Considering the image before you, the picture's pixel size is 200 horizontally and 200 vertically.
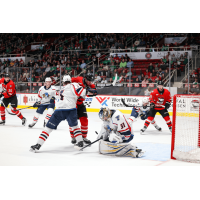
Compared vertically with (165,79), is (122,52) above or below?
above

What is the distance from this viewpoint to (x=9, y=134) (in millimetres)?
6449

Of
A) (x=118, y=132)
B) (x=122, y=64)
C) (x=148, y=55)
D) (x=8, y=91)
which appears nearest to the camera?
(x=118, y=132)

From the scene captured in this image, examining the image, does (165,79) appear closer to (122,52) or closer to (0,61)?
(122,52)

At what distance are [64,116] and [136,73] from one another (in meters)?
6.90

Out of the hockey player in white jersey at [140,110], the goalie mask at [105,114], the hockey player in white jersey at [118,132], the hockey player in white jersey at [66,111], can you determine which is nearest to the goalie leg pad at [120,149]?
the hockey player in white jersey at [118,132]

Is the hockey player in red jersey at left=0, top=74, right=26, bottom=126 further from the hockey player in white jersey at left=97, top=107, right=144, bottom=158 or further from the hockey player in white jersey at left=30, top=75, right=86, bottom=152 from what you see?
the hockey player in white jersey at left=97, top=107, right=144, bottom=158

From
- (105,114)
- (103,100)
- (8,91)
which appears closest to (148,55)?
(103,100)

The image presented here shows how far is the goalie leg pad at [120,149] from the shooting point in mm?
4133

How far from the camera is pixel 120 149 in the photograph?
A: 4.16 m

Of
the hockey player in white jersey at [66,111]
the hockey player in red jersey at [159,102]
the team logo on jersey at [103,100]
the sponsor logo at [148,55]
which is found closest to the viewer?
the hockey player in white jersey at [66,111]

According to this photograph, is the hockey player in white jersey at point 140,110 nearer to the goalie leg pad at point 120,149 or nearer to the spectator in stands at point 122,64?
the goalie leg pad at point 120,149

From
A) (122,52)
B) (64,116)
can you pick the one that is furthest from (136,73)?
(64,116)

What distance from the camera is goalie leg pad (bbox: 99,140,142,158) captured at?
413 centimetres

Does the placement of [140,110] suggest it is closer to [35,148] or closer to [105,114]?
[105,114]
